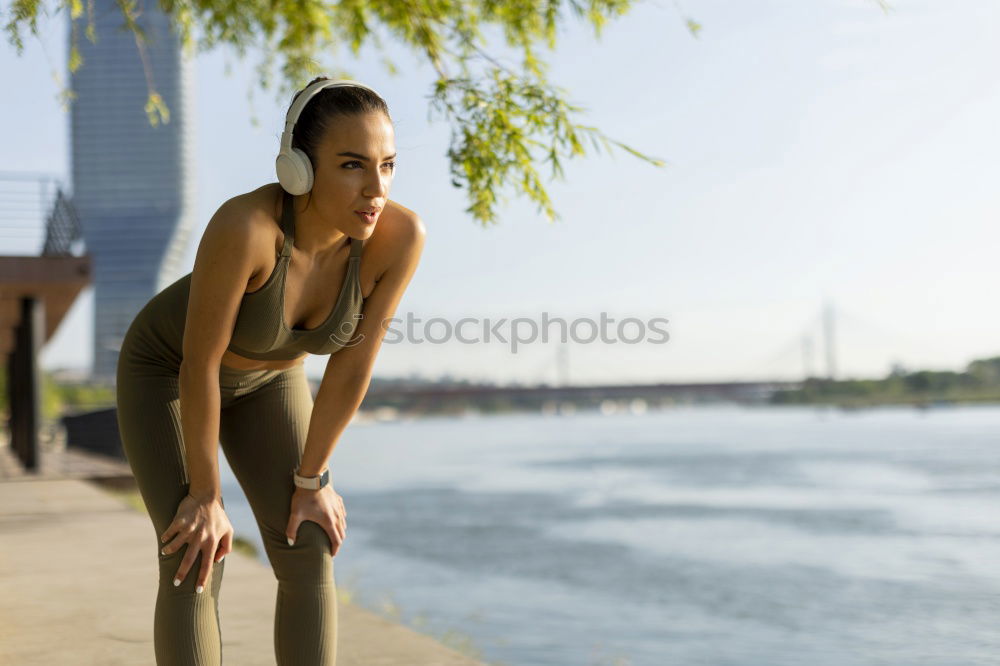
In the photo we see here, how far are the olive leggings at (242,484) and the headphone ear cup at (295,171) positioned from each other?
356 mm

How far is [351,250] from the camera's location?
1.67m

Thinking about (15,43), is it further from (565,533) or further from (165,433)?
(565,533)

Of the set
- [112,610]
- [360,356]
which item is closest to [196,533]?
[360,356]

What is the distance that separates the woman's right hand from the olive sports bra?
0.25 meters

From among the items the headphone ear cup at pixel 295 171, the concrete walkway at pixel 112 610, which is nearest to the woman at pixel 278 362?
the headphone ear cup at pixel 295 171

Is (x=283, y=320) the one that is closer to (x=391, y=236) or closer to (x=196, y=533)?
(x=391, y=236)

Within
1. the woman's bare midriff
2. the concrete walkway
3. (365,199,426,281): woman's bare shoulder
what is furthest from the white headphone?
the concrete walkway

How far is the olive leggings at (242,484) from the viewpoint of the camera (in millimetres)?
1669

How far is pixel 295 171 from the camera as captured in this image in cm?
154

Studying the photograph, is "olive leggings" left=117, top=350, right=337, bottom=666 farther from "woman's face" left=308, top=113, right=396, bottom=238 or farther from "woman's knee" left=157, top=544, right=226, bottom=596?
"woman's face" left=308, top=113, right=396, bottom=238

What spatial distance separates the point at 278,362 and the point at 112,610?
204cm

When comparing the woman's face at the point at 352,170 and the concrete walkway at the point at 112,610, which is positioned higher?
the woman's face at the point at 352,170

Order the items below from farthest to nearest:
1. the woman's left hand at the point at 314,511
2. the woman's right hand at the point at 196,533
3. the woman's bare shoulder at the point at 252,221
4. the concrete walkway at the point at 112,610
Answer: the concrete walkway at the point at 112,610 < the woman's left hand at the point at 314,511 < the woman's right hand at the point at 196,533 < the woman's bare shoulder at the point at 252,221

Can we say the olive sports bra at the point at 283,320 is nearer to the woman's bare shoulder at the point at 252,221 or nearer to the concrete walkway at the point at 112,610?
the woman's bare shoulder at the point at 252,221
